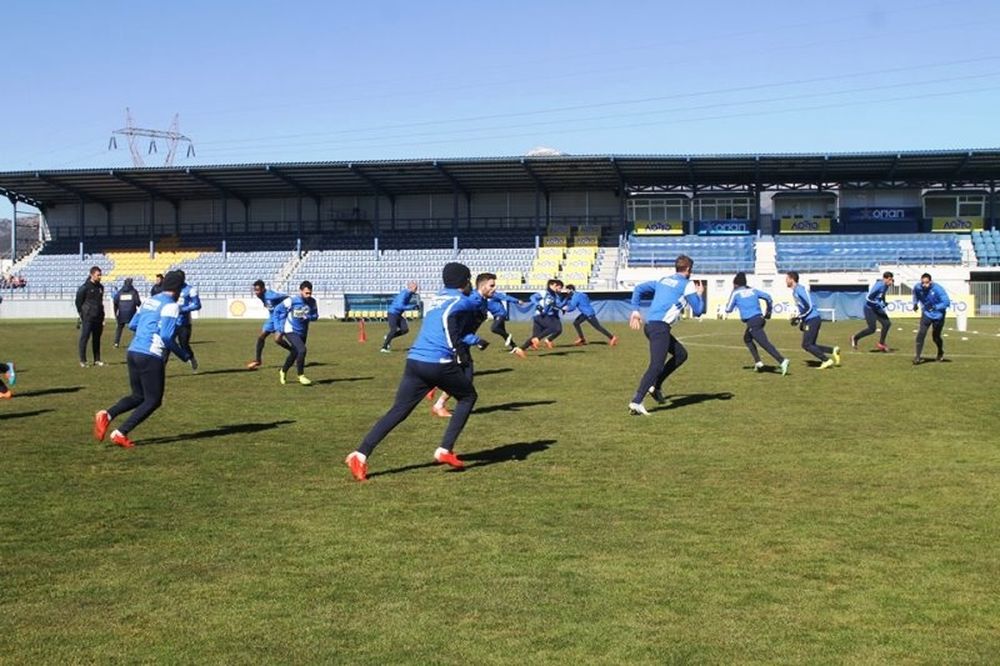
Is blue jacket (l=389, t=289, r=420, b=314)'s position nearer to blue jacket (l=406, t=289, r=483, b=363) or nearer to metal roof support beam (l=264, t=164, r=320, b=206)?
blue jacket (l=406, t=289, r=483, b=363)

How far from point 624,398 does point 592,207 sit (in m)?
57.8

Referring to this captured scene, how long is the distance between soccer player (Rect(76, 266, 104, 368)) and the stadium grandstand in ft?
119

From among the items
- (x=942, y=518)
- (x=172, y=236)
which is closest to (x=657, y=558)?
(x=942, y=518)

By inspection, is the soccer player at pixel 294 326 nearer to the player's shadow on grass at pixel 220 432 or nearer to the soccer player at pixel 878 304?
the player's shadow on grass at pixel 220 432

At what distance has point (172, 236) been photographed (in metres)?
79.6

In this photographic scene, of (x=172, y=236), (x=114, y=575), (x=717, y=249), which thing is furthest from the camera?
(x=172, y=236)

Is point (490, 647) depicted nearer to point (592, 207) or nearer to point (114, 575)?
point (114, 575)

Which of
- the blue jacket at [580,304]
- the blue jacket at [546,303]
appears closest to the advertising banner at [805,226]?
the blue jacket at [580,304]

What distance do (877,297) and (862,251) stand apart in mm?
39891

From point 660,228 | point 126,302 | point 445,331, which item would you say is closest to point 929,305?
point 445,331

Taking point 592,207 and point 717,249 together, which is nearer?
point 717,249

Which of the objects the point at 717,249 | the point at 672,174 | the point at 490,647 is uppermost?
the point at 672,174

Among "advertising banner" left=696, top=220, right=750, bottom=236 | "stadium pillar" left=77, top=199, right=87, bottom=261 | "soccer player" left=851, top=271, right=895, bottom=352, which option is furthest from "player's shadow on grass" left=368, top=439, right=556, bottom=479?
"stadium pillar" left=77, top=199, right=87, bottom=261

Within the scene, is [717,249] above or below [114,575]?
above
